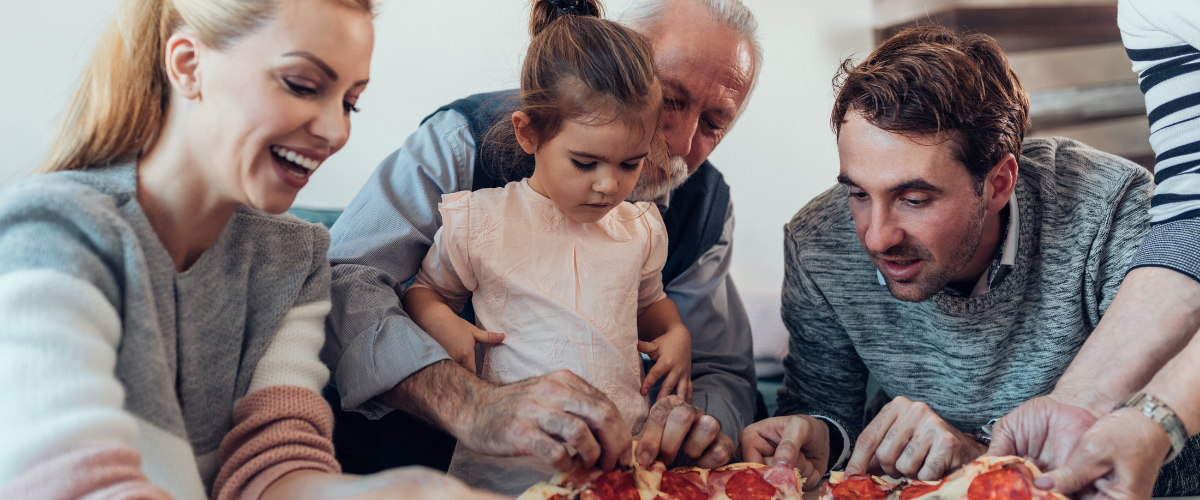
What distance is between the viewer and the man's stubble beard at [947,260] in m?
1.31

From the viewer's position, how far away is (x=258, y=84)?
80 centimetres

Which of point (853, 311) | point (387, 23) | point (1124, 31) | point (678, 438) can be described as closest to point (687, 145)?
point (853, 311)

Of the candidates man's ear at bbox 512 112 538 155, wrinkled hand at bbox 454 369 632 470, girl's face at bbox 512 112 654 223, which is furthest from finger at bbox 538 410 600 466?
man's ear at bbox 512 112 538 155

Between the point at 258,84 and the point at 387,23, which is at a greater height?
the point at 258,84

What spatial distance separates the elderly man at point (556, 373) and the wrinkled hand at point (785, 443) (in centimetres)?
6

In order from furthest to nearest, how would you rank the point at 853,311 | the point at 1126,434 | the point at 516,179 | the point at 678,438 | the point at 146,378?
the point at 853,311 < the point at 516,179 < the point at 678,438 < the point at 1126,434 < the point at 146,378

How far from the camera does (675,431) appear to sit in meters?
1.07

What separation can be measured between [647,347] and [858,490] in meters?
0.38

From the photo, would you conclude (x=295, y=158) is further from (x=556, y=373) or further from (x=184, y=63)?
(x=556, y=373)

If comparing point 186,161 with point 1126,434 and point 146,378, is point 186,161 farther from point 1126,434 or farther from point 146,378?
point 1126,434

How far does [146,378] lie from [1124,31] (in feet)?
5.13

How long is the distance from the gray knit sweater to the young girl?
0.71 ft

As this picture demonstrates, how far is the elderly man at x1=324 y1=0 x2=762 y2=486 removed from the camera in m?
0.97

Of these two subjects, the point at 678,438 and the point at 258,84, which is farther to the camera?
the point at 678,438
